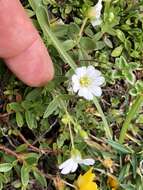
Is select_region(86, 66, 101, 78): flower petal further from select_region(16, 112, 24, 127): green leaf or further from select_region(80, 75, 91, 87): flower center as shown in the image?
select_region(16, 112, 24, 127): green leaf

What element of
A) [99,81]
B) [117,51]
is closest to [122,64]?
[99,81]

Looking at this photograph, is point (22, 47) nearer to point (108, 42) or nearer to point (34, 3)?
point (34, 3)

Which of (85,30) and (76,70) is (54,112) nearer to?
(76,70)

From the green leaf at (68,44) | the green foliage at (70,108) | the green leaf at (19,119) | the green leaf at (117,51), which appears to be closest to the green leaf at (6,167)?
the green foliage at (70,108)

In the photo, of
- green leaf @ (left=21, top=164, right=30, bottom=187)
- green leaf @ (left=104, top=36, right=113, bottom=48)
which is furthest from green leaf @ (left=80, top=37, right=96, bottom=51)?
green leaf @ (left=21, top=164, right=30, bottom=187)

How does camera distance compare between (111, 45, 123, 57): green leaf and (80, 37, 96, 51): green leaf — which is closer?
(80, 37, 96, 51): green leaf

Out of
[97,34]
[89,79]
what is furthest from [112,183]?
[97,34]
